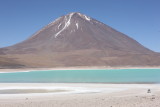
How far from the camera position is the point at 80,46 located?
156 metres

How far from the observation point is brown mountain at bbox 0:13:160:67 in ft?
388

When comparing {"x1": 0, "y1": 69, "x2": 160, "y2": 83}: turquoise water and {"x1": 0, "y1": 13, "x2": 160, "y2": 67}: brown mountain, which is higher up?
{"x1": 0, "y1": 13, "x2": 160, "y2": 67}: brown mountain

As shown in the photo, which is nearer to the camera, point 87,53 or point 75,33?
point 87,53

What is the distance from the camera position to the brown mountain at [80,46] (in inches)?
4653

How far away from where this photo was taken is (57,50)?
147 meters

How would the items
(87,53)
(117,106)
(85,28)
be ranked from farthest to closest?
(85,28) → (87,53) → (117,106)

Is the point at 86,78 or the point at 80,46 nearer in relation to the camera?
the point at 86,78

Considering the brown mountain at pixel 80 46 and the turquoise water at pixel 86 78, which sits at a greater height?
the brown mountain at pixel 80 46

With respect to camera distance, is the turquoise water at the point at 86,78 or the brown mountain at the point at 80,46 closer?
the turquoise water at the point at 86,78

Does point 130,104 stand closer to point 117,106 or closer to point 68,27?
point 117,106

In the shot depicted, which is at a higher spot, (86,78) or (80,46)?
(80,46)

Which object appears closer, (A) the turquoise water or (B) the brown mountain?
(A) the turquoise water

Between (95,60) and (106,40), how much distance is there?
2118 inches

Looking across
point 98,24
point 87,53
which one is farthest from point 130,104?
point 98,24
